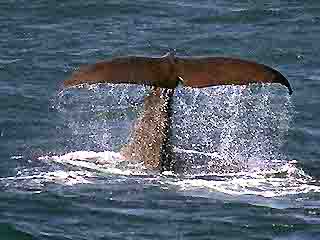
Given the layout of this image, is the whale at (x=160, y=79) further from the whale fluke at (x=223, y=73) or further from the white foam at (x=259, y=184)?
the white foam at (x=259, y=184)

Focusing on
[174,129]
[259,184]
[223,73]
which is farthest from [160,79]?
[174,129]

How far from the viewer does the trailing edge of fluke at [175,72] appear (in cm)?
1363

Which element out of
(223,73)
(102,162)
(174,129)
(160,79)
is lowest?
(174,129)

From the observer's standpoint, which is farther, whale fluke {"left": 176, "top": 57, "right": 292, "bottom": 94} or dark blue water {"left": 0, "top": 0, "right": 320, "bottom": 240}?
whale fluke {"left": 176, "top": 57, "right": 292, "bottom": 94}

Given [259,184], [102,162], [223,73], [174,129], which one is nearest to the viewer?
[223,73]

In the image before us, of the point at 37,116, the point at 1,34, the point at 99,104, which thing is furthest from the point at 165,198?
the point at 1,34

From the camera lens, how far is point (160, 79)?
46.2 feet

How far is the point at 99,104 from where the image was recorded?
19.1 meters

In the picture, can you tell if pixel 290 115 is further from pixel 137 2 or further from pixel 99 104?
pixel 137 2

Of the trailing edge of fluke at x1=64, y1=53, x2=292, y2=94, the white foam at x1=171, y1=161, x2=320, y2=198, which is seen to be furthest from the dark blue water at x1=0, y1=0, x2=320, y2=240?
the trailing edge of fluke at x1=64, y1=53, x2=292, y2=94

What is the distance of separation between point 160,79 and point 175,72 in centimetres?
17

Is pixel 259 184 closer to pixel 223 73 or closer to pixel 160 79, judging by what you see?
pixel 223 73

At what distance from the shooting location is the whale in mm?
13672

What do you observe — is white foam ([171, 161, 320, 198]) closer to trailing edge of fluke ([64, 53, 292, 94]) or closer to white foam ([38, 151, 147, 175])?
white foam ([38, 151, 147, 175])
